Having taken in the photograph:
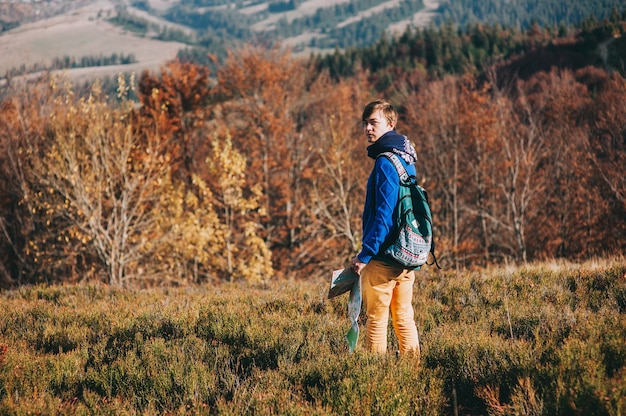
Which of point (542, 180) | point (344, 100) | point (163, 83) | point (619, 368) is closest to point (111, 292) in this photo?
point (619, 368)

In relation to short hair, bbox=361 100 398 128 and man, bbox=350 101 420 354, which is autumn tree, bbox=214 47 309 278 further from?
short hair, bbox=361 100 398 128

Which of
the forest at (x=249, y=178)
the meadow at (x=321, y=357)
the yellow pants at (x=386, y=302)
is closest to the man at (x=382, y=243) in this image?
the yellow pants at (x=386, y=302)

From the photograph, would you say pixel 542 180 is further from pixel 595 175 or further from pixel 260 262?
pixel 260 262

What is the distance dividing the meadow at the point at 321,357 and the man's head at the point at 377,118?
1.93 m

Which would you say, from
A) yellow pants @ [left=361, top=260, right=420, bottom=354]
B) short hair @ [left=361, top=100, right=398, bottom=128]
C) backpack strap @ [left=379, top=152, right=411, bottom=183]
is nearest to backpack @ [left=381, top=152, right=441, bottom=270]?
backpack strap @ [left=379, top=152, right=411, bottom=183]

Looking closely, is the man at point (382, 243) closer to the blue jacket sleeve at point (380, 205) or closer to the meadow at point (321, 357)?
the blue jacket sleeve at point (380, 205)

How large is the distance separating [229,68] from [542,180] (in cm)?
2353

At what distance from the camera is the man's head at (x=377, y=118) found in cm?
416

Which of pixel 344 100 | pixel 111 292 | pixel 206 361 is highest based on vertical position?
pixel 206 361

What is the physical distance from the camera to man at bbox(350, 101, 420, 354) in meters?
3.91

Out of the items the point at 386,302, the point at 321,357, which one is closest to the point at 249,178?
the point at 321,357

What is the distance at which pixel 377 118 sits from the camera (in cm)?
415

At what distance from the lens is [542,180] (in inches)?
1316

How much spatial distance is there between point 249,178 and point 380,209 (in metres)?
26.3
